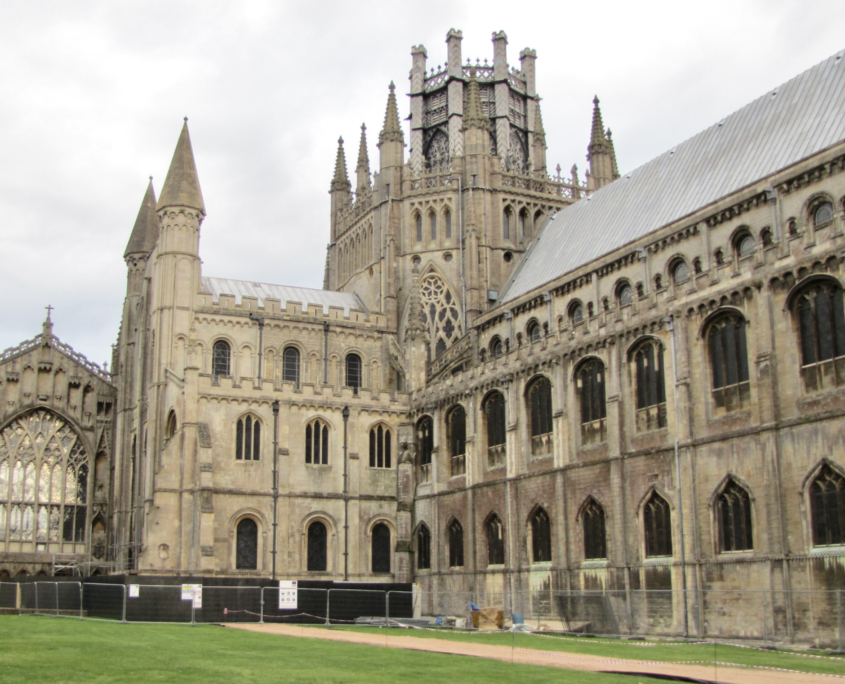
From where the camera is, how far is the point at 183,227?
57.9 meters

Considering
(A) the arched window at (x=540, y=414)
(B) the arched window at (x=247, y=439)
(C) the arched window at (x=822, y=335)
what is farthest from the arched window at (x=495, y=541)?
(C) the arched window at (x=822, y=335)

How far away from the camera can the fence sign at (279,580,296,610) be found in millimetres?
40156

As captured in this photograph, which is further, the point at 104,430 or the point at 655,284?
the point at 104,430

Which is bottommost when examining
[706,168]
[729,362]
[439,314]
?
[729,362]

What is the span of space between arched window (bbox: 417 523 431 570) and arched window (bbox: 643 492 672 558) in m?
16.6

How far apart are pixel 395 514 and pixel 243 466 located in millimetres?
8479

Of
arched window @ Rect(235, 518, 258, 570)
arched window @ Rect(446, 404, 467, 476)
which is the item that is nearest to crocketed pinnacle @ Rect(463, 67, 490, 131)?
arched window @ Rect(446, 404, 467, 476)

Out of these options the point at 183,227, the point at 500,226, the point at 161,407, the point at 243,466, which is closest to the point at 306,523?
the point at 243,466

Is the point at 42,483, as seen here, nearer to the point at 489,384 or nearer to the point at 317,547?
the point at 317,547

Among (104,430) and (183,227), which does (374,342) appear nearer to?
(183,227)

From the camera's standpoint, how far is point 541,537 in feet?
146

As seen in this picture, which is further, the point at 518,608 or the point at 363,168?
the point at 363,168

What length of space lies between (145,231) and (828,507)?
169 feet

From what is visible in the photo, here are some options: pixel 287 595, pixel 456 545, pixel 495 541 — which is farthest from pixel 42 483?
pixel 495 541
